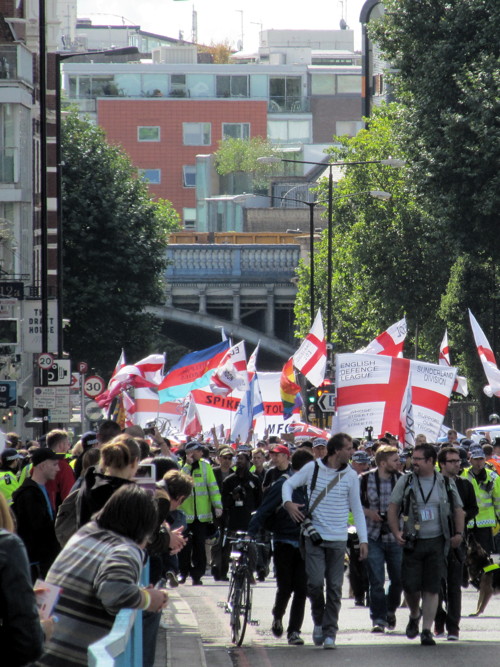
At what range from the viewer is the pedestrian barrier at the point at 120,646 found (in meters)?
5.13

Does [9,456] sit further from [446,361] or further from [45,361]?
[446,361]

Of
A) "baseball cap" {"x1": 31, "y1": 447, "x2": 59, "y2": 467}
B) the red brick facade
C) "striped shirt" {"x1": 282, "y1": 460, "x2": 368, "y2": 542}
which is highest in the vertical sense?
the red brick facade

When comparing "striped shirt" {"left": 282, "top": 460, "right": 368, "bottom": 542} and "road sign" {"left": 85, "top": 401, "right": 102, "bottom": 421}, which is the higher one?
"striped shirt" {"left": 282, "top": 460, "right": 368, "bottom": 542}

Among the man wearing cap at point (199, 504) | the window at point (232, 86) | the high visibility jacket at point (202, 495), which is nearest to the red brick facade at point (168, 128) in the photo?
the window at point (232, 86)

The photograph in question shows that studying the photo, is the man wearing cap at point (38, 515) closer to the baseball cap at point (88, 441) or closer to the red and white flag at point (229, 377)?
the baseball cap at point (88, 441)

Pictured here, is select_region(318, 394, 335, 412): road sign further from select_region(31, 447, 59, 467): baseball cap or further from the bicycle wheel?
select_region(31, 447, 59, 467): baseball cap

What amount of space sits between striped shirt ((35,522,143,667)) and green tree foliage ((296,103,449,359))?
41.2 meters

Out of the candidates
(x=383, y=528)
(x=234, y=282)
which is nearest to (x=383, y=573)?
(x=383, y=528)

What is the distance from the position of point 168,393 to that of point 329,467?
2057 cm

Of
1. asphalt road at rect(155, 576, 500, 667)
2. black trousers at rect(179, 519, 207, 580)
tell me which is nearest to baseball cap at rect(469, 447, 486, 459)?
asphalt road at rect(155, 576, 500, 667)

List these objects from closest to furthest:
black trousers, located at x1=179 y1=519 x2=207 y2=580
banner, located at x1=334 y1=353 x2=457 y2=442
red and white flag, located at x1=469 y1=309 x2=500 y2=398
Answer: black trousers, located at x1=179 y1=519 x2=207 y2=580 → banner, located at x1=334 y1=353 x2=457 y2=442 → red and white flag, located at x1=469 y1=309 x2=500 y2=398

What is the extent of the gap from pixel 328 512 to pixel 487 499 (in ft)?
16.2

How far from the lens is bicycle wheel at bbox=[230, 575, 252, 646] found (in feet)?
42.0

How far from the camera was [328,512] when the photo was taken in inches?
500
